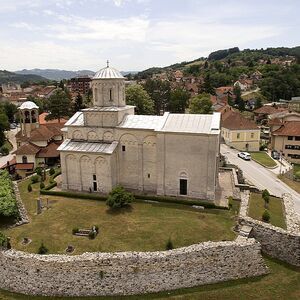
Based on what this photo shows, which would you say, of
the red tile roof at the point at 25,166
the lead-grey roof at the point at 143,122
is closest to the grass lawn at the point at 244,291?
the lead-grey roof at the point at 143,122

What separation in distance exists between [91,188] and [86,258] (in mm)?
12494

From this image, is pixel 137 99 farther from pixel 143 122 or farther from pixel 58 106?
pixel 143 122

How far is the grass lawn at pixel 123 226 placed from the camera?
24531 mm

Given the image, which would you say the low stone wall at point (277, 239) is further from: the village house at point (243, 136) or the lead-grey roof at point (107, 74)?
the village house at point (243, 136)

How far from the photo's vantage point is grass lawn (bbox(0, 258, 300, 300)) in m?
21.8

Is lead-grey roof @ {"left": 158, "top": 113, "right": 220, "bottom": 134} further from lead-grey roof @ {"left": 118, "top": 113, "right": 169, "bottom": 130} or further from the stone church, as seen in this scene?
lead-grey roof @ {"left": 118, "top": 113, "right": 169, "bottom": 130}

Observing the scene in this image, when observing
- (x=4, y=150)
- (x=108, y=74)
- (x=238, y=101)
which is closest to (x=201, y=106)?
(x=238, y=101)

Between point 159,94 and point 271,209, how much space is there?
55704mm

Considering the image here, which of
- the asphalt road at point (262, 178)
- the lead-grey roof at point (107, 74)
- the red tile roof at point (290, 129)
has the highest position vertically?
the lead-grey roof at point (107, 74)

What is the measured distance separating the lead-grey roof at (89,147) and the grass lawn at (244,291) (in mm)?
14688

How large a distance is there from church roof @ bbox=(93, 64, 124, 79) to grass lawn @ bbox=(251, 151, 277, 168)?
93.9 ft

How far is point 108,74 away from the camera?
115 ft

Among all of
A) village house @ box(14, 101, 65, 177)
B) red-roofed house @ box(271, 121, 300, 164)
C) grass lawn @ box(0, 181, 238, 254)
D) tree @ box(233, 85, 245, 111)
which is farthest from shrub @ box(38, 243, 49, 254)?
tree @ box(233, 85, 245, 111)

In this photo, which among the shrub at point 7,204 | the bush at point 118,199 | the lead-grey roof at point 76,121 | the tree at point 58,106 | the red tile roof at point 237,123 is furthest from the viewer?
the tree at point 58,106
